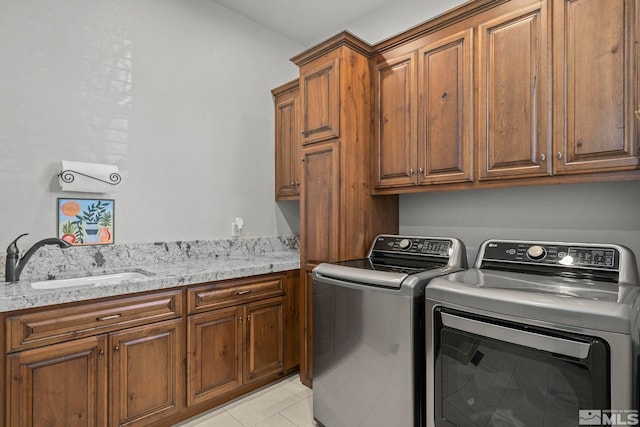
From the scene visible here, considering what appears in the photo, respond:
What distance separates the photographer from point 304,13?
9.98ft

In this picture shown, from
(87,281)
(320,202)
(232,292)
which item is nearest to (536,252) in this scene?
(320,202)

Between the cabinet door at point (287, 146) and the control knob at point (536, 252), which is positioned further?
the cabinet door at point (287, 146)

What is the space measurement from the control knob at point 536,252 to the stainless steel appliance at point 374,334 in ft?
1.20

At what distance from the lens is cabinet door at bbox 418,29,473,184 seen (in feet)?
6.42

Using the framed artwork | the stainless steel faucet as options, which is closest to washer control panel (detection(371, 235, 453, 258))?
the framed artwork

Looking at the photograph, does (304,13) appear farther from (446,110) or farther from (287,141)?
(446,110)

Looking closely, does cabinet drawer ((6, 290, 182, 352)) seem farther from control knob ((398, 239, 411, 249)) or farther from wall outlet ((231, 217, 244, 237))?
control knob ((398, 239, 411, 249))

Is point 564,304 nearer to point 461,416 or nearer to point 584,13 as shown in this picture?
point 461,416

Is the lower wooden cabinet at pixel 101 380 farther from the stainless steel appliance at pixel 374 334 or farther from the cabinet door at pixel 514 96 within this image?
the cabinet door at pixel 514 96

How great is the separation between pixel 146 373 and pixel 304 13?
3.04m

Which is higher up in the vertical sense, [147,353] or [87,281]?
[87,281]

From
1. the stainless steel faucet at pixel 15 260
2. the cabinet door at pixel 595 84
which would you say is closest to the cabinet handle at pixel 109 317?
the stainless steel faucet at pixel 15 260

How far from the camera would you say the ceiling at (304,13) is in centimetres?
289

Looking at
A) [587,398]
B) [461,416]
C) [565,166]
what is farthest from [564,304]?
[565,166]
